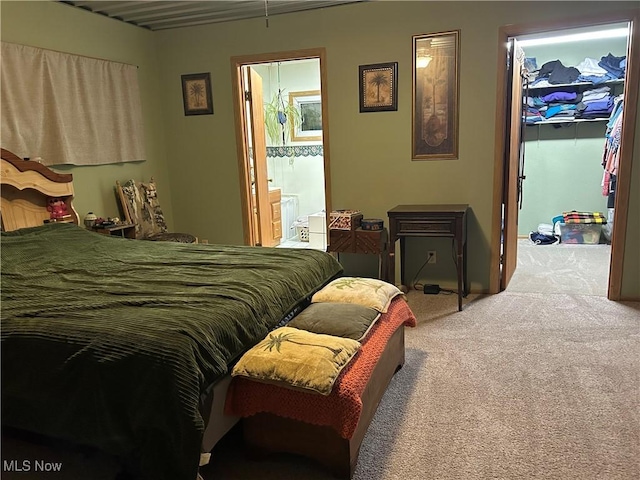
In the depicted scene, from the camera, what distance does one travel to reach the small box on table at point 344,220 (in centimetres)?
395

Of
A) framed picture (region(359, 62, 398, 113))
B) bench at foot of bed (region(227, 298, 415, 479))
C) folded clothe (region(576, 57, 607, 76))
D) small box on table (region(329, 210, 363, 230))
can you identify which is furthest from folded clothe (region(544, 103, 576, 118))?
bench at foot of bed (region(227, 298, 415, 479))

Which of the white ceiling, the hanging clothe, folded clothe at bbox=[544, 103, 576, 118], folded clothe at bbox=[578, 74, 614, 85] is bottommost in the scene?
the hanging clothe

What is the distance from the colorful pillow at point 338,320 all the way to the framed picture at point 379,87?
2.29m

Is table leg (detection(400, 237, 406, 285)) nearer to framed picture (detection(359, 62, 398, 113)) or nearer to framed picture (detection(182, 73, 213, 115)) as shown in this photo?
framed picture (detection(359, 62, 398, 113))

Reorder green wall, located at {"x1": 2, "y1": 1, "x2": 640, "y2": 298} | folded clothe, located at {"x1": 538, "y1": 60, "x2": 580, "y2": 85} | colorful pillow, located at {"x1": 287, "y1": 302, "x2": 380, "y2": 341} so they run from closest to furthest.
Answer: colorful pillow, located at {"x1": 287, "y1": 302, "x2": 380, "y2": 341} → green wall, located at {"x1": 2, "y1": 1, "x2": 640, "y2": 298} → folded clothe, located at {"x1": 538, "y1": 60, "x2": 580, "y2": 85}

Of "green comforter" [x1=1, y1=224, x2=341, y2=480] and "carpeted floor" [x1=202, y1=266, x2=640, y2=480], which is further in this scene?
"carpeted floor" [x1=202, y1=266, x2=640, y2=480]

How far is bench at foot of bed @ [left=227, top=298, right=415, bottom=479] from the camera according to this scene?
1.72m

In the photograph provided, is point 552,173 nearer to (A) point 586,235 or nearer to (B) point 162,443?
(A) point 586,235

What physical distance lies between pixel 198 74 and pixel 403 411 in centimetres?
372

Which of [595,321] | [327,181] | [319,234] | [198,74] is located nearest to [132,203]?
[198,74]

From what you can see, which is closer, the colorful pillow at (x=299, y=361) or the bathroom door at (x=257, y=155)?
the colorful pillow at (x=299, y=361)

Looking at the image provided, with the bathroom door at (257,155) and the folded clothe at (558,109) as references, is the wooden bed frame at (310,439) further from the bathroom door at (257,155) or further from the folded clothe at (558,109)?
the folded clothe at (558,109)

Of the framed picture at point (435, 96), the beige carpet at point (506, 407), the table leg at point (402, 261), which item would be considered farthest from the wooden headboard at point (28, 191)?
the framed picture at point (435, 96)

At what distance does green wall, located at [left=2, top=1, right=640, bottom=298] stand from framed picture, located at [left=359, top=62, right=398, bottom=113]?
57mm
